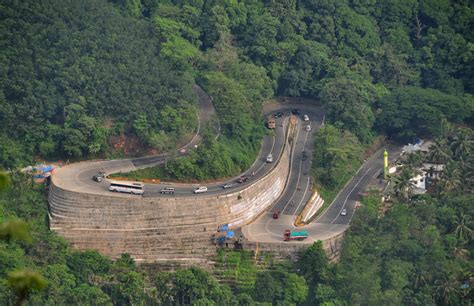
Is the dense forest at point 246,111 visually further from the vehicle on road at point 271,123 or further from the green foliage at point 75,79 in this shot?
the vehicle on road at point 271,123

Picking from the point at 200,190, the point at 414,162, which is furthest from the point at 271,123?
the point at 200,190

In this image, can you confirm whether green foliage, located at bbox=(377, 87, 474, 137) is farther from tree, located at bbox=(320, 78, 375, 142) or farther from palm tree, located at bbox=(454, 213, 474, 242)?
palm tree, located at bbox=(454, 213, 474, 242)

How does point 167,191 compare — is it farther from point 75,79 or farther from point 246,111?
point 246,111

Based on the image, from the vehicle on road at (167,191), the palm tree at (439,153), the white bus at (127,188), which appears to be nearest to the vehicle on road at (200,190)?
the vehicle on road at (167,191)

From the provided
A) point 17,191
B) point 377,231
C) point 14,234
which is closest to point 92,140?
point 17,191

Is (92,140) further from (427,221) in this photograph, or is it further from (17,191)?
(427,221)
